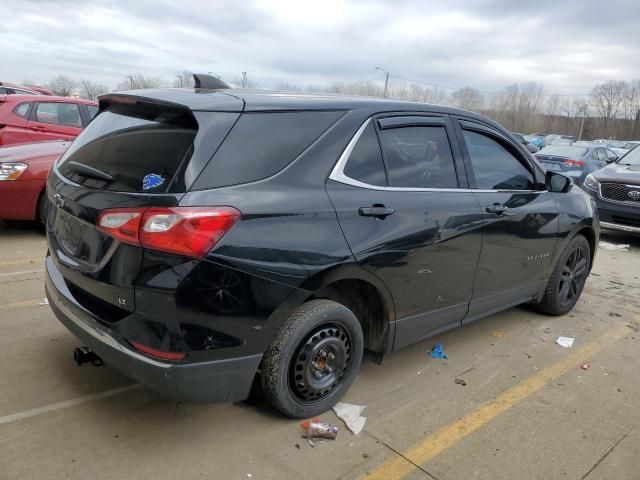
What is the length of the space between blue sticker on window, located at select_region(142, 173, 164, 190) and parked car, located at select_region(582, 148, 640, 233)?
8357 millimetres

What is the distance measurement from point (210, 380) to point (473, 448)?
147 centimetres

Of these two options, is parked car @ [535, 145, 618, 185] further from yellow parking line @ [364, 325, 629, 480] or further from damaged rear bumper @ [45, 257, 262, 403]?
damaged rear bumper @ [45, 257, 262, 403]

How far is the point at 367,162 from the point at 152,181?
47.1 inches

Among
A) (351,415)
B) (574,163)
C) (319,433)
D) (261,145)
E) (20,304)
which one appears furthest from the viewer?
(574,163)

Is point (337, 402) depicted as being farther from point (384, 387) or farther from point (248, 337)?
point (248, 337)

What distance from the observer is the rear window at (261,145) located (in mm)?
2445

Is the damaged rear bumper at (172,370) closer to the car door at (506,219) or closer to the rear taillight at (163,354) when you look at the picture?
the rear taillight at (163,354)

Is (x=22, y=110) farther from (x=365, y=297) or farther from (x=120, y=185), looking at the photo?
(x=365, y=297)

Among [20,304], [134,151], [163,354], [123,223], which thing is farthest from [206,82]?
[20,304]

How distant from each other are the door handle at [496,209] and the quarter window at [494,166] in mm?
140

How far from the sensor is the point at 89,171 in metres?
2.68

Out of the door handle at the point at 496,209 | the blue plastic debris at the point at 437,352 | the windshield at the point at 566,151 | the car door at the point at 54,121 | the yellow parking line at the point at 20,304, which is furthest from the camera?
the windshield at the point at 566,151

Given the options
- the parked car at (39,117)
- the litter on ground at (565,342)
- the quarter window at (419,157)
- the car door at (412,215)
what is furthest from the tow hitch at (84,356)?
the parked car at (39,117)

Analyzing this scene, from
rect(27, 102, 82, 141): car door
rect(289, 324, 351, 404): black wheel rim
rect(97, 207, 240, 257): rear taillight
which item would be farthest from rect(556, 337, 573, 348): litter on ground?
rect(27, 102, 82, 141): car door
